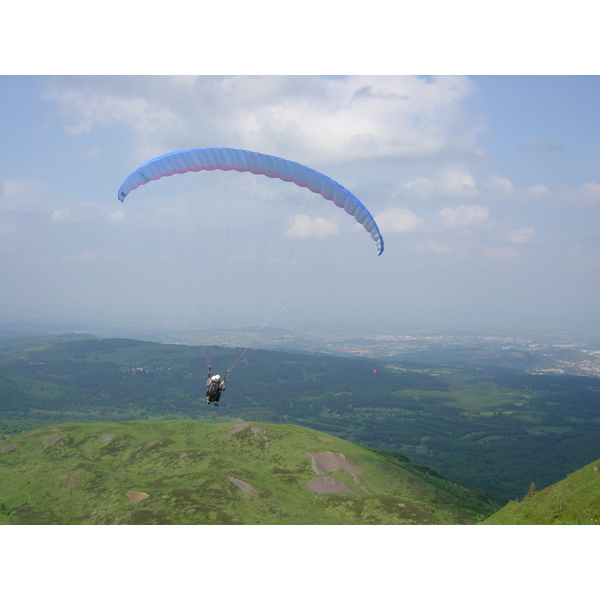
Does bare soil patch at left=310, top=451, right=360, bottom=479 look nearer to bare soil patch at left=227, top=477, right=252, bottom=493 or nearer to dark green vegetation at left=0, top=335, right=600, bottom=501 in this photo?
bare soil patch at left=227, top=477, right=252, bottom=493

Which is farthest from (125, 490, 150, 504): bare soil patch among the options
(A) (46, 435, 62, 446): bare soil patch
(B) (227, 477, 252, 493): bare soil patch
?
(A) (46, 435, 62, 446): bare soil patch

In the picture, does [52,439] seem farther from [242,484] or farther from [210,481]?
[242,484]

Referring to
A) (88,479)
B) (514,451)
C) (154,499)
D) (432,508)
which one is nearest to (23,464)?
(88,479)

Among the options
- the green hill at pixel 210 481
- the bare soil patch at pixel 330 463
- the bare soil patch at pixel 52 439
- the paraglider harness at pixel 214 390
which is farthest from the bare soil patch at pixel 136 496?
the paraglider harness at pixel 214 390

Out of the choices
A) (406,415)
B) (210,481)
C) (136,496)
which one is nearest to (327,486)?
(210,481)

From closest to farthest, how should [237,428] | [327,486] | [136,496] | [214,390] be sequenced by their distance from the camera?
[214,390]
[136,496]
[327,486]
[237,428]

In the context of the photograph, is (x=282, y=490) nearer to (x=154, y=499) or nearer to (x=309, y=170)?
(x=154, y=499)

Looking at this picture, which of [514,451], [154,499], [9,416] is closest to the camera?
[154,499]
